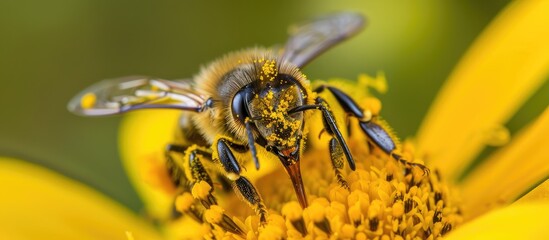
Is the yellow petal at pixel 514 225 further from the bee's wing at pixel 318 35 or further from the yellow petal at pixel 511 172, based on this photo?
the bee's wing at pixel 318 35

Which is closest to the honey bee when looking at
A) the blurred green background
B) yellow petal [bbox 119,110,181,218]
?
yellow petal [bbox 119,110,181,218]

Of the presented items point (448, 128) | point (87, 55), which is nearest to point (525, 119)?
point (448, 128)

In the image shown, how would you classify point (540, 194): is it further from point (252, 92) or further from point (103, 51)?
point (103, 51)

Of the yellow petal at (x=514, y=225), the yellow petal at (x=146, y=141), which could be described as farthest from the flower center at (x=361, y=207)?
the yellow petal at (x=146, y=141)

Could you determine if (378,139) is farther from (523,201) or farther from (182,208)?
(182,208)

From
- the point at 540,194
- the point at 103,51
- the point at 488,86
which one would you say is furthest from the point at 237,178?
the point at 103,51

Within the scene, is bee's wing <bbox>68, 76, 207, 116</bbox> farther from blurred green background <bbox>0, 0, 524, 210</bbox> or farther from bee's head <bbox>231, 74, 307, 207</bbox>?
blurred green background <bbox>0, 0, 524, 210</bbox>

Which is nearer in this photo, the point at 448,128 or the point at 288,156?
the point at 288,156
